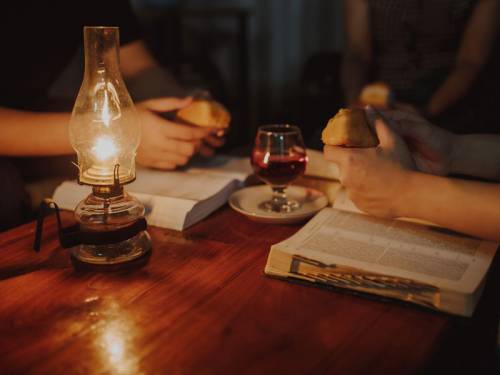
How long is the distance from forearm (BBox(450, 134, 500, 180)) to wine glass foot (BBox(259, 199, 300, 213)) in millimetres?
345

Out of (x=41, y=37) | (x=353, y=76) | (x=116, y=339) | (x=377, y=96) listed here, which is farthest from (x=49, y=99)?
(x=353, y=76)

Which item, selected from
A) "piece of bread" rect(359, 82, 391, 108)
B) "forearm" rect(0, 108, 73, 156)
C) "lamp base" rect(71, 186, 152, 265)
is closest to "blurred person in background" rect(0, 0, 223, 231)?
"forearm" rect(0, 108, 73, 156)

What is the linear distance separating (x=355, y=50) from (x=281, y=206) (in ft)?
5.53

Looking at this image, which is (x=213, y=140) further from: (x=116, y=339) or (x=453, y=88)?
(x=453, y=88)

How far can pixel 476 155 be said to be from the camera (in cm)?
107

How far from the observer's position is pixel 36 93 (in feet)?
5.46

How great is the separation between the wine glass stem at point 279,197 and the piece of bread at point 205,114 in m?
0.27

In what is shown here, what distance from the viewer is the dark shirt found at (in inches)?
60.3

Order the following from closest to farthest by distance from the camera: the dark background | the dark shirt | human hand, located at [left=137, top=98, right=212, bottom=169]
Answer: human hand, located at [left=137, top=98, right=212, bottom=169] → the dark shirt → the dark background

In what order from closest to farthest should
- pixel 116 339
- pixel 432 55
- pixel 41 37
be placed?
pixel 116 339 → pixel 41 37 → pixel 432 55

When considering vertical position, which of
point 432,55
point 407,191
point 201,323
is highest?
point 432,55

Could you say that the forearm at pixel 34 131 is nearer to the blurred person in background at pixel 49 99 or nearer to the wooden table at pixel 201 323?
the blurred person in background at pixel 49 99

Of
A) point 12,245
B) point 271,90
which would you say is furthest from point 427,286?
point 271,90

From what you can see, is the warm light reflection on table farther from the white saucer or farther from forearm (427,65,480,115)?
forearm (427,65,480,115)
